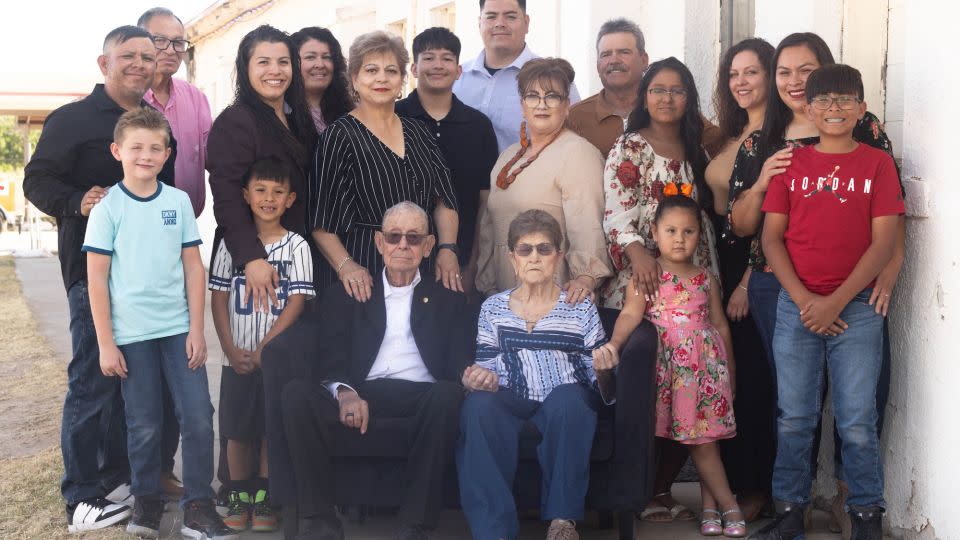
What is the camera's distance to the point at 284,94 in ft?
14.6

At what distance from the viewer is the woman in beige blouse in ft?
13.7

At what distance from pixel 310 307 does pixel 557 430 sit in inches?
46.1

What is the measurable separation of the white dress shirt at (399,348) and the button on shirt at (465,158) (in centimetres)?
60

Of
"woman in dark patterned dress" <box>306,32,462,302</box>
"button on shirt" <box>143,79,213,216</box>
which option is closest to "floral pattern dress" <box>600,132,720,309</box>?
"woman in dark patterned dress" <box>306,32,462,302</box>

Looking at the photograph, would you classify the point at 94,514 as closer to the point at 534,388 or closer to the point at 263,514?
the point at 263,514

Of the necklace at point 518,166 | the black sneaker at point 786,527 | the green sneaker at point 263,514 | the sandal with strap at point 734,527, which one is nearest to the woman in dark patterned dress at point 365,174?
the necklace at point 518,166

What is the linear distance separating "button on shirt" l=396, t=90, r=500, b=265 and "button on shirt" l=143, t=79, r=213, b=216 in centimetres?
97

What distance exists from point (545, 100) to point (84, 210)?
5.84ft

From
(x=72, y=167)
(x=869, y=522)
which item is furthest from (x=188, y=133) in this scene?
(x=869, y=522)

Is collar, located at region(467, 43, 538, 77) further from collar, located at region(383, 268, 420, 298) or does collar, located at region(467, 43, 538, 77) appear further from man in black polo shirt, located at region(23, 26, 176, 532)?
man in black polo shirt, located at region(23, 26, 176, 532)

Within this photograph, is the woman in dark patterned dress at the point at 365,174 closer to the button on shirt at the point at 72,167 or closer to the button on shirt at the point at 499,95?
the button on shirt at the point at 72,167

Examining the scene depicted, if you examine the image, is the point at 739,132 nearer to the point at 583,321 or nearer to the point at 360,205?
the point at 583,321

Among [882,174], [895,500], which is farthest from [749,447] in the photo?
[882,174]

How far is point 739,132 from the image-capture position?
14.0 feet
